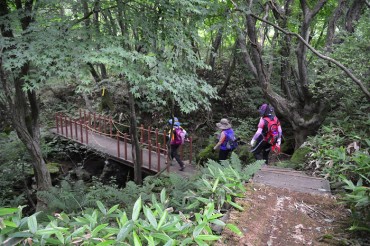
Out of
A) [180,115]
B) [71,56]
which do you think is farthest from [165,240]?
[180,115]

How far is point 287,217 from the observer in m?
3.20

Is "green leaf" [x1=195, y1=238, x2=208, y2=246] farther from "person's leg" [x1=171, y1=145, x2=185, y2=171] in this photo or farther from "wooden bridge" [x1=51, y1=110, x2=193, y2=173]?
"person's leg" [x1=171, y1=145, x2=185, y2=171]

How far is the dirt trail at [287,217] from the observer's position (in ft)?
8.89

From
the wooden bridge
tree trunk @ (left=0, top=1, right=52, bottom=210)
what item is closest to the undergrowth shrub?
the wooden bridge

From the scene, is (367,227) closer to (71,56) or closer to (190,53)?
(190,53)

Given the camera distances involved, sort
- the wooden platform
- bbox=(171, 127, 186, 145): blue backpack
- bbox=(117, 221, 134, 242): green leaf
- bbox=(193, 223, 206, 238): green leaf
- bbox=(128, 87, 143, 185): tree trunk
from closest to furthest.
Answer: bbox=(117, 221, 134, 242): green leaf < bbox=(193, 223, 206, 238): green leaf < the wooden platform < bbox=(128, 87, 143, 185): tree trunk < bbox=(171, 127, 186, 145): blue backpack

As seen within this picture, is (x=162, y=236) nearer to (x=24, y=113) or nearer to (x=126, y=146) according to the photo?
(x=24, y=113)

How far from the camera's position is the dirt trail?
271 cm

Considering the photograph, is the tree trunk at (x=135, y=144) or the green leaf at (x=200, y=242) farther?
the tree trunk at (x=135, y=144)

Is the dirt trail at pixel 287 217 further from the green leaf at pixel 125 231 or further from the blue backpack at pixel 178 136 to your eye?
the blue backpack at pixel 178 136

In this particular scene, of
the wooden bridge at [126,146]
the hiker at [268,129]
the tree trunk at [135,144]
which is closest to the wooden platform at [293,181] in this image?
the hiker at [268,129]

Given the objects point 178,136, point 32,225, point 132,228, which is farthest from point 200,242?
point 178,136

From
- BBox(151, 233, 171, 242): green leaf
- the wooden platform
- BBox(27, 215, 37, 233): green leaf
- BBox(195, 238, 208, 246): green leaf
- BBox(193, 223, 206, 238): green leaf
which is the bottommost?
the wooden platform

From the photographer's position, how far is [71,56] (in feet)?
13.8
